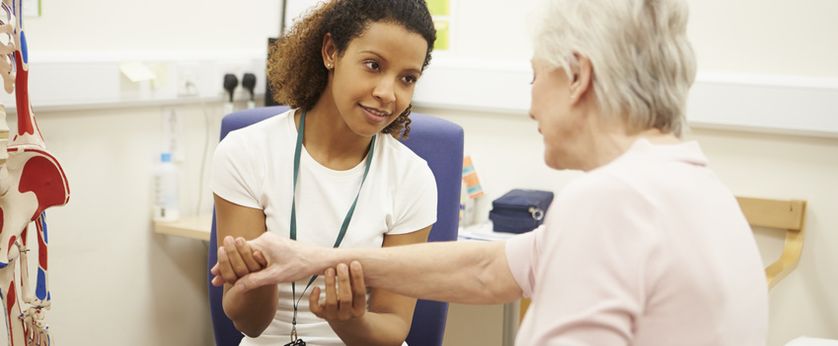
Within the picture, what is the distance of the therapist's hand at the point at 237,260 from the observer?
4.87 ft

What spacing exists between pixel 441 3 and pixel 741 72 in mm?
1016

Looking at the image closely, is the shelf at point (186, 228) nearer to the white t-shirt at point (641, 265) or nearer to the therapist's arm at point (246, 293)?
the therapist's arm at point (246, 293)

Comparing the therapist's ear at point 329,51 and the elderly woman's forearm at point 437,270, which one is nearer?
the elderly woman's forearm at point 437,270

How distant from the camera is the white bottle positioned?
2.79 metres

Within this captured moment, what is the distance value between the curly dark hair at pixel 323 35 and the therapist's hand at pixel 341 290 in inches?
19.8

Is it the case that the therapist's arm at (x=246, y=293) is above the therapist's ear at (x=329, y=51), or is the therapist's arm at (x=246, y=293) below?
below

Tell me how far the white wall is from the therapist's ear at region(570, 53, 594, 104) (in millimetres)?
1629

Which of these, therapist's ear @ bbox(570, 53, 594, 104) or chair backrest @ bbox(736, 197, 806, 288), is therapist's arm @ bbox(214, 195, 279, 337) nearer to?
therapist's ear @ bbox(570, 53, 594, 104)

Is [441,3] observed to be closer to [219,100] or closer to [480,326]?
[219,100]

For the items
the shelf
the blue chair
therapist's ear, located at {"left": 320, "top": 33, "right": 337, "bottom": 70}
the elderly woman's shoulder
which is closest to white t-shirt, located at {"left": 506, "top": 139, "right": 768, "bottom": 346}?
the elderly woman's shoulder

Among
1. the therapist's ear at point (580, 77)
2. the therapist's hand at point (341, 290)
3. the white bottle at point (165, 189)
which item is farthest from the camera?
Result: the white bottle at point (165, 189)

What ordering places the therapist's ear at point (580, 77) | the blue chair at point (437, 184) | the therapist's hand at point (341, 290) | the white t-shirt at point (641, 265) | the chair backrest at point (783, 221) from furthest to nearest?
1. the chair backrest at point (783, 221)
2. the blue chair at point (437, 184)
3. the therapist's hand at point (341, 290)
4. the therapist's ear at point (580, 77)
5. the white t-shirt at point (641, 265)

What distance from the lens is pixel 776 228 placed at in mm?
2738

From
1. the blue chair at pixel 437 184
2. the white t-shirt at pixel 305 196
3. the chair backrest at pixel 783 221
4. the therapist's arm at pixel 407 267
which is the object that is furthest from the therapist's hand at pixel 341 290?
the chair backrest at pixel 783 221
